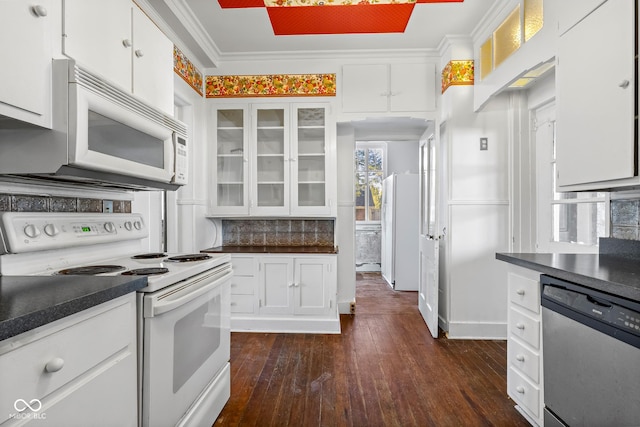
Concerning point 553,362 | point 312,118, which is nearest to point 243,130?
point 312,118

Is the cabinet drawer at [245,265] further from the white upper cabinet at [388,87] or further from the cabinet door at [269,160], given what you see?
the white upper cabinet at [388,87]

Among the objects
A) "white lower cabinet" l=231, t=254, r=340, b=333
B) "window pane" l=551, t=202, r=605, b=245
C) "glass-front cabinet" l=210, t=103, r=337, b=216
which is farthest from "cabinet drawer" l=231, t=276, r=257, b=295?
"window pane" l=551, t=202, r=605, b=245

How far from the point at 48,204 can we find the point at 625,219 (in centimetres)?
282

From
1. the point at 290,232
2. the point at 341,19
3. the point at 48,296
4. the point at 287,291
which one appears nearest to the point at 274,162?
the point at 290,232

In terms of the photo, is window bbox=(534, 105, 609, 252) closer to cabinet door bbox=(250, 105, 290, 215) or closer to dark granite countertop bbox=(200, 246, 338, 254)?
dark granite countertop bbox=(200, 246, 338, 254)

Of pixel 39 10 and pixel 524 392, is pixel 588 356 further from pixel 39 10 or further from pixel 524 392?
pixel 39 10

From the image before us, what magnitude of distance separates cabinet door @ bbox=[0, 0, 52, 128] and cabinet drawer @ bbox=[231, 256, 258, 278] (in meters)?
2.20

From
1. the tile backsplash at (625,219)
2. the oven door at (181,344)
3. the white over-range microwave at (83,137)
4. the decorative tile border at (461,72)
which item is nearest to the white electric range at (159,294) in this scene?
the oven door at (181,344)

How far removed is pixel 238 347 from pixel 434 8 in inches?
121

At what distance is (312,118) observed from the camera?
3.45 meters

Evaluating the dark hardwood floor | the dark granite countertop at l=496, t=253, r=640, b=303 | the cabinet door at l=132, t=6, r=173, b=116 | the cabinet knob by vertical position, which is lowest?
the dark hardwood floor

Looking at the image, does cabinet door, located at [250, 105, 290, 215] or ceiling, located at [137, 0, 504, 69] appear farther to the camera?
cabinet door, located at [250, 105, 290, 215]

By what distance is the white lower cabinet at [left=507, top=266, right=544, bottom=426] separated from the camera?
1629mm
